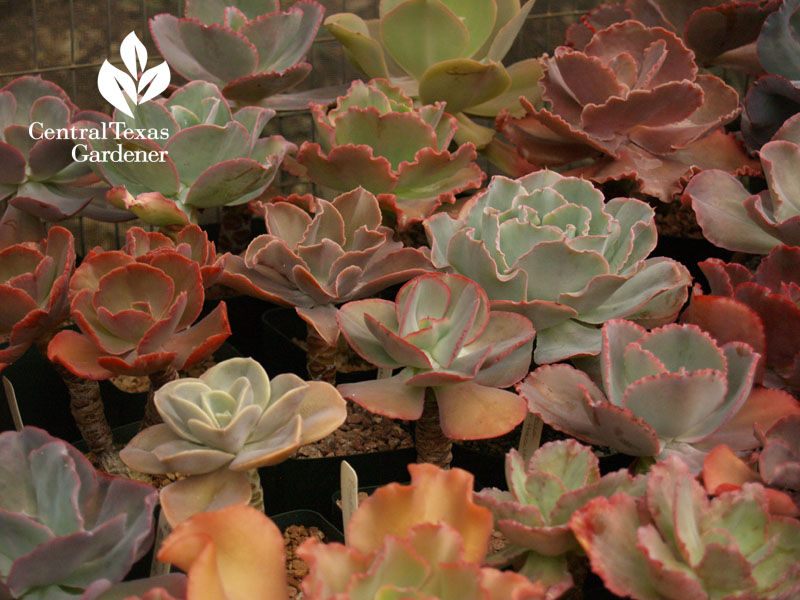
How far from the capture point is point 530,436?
0.73 m

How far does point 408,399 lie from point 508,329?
101 millimetres

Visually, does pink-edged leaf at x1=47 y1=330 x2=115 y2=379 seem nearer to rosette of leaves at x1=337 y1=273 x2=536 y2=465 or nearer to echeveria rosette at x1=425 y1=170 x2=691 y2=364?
rosette of leaves at x1=337 y1=273 x2=536 y2=465

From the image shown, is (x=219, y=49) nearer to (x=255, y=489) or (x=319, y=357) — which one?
(x=319, y=357)

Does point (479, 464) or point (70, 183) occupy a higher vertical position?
point (70, 183)

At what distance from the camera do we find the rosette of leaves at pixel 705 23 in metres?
1.08

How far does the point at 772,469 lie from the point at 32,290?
599 millimetres

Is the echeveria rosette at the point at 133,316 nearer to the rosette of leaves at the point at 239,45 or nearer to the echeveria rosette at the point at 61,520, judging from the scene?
the echeveria rosette at the point at 61,520

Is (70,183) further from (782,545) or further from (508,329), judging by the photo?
(782,545)

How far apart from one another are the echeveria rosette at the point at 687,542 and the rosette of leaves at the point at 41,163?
0.66 metres

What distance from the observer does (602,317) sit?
743mm

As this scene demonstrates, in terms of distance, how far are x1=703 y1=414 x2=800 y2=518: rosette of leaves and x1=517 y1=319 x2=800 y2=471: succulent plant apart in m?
0.03

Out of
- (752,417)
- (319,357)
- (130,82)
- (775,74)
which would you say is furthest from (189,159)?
(775,74)

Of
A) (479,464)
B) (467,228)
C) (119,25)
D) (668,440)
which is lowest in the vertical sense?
(479,464)

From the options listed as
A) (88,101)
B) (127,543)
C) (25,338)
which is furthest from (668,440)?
(88,101)
